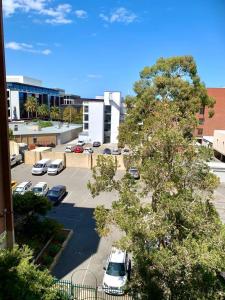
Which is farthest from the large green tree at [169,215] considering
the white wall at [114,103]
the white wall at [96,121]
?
the white wall at [114,103]

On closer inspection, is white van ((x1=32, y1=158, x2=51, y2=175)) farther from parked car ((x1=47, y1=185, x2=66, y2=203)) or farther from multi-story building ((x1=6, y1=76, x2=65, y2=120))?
multi-story building ((x1=6, y1=76, x2=65, y2=120))

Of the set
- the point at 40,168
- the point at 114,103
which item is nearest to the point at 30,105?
the point at 114,103

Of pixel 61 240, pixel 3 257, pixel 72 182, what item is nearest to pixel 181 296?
pixel 3 257

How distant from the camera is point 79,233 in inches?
753

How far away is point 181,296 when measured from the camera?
9.03 metres

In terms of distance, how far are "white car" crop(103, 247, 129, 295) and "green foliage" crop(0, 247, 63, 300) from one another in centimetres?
498

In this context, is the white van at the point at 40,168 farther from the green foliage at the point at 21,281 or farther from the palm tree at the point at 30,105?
the palm tree at the point at 30,105

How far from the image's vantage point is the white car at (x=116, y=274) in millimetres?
13091

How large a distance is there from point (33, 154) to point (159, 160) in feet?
103

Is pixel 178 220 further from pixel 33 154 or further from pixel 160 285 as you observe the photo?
pixel 33 154

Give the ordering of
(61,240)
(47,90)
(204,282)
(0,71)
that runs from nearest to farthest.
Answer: (204,282), (0,71), (61,240), (47,90)

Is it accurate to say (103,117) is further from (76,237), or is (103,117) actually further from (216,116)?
(76,237)

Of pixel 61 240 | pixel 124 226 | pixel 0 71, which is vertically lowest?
pixel 61 240

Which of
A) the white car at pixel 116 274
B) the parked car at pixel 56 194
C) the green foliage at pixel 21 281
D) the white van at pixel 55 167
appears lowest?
the white car at pixel 116 274
